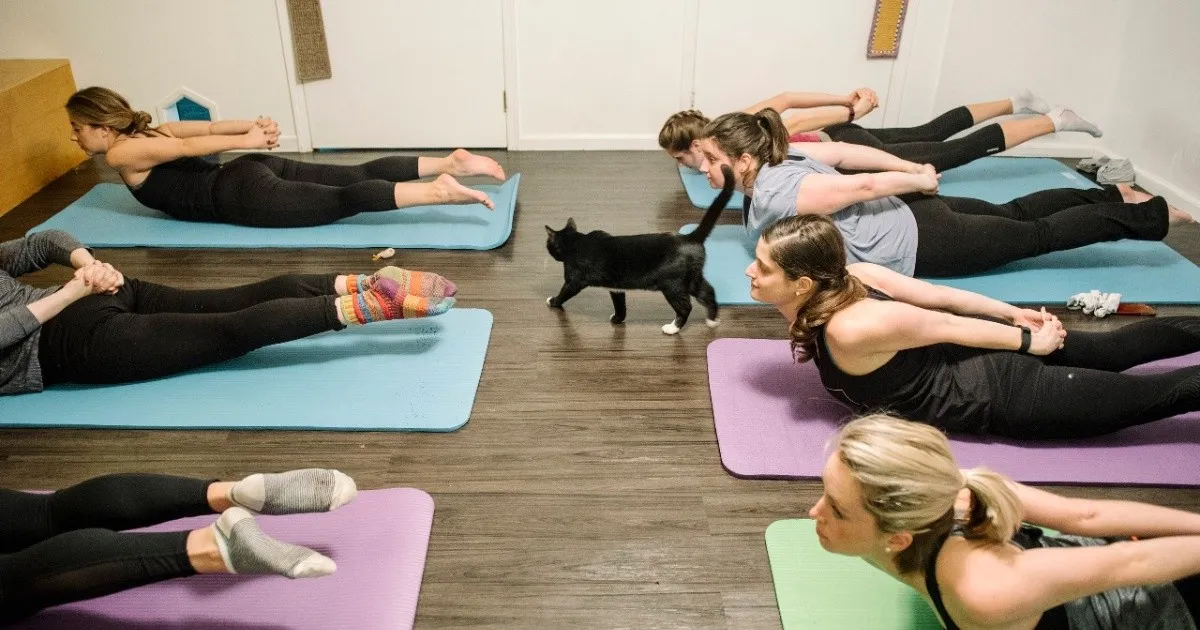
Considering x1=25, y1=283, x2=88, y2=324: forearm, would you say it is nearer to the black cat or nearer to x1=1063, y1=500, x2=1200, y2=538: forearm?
the black cat

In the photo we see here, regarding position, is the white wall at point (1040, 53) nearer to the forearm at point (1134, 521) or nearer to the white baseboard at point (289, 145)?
the forearm at point (1134, 521)

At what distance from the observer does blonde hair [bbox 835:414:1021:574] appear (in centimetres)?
136

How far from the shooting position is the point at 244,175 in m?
3.60

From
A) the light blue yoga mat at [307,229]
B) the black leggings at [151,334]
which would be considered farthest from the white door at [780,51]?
the black leggings at [151,334]

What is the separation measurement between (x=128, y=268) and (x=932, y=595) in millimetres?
3224

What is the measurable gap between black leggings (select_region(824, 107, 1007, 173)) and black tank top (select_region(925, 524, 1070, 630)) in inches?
96.1

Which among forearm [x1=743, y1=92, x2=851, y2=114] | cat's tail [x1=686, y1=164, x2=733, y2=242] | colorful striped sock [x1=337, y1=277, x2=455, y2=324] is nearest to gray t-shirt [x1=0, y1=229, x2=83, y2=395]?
colorful striped sock [x1=337, y1=277, x2=455, y2=324]

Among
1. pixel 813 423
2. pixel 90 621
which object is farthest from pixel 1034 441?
pixel 90 621

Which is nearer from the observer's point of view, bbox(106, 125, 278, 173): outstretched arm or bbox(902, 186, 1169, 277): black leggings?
bbox(902, 186, 1169, 277): black leggings

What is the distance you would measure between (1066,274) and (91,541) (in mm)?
3307

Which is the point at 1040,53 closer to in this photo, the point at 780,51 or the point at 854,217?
the point at 780,51

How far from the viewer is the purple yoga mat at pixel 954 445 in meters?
2.21

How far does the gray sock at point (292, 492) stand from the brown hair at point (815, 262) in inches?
46.4

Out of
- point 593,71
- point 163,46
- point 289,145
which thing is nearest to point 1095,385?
point 593,71
